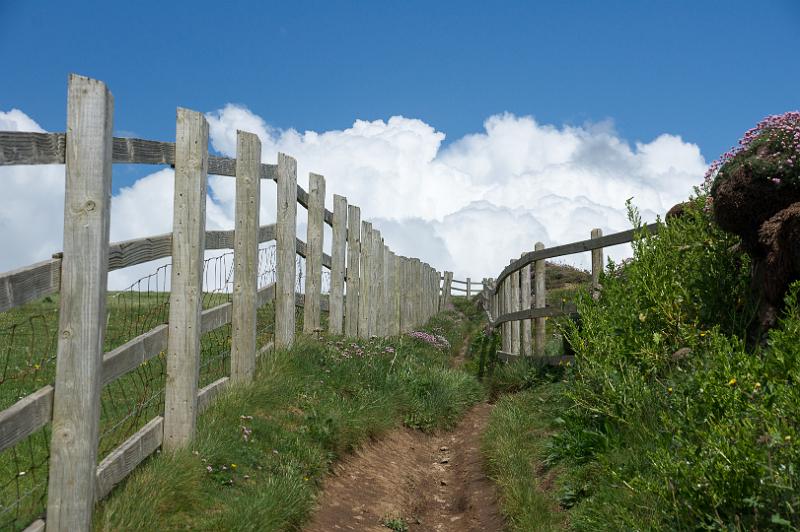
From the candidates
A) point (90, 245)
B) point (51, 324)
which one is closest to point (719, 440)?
point (90, 245)

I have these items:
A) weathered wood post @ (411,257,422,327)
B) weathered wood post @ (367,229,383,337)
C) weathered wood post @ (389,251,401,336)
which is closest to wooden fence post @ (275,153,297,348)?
weathered wood post @ (367,229,383,337)

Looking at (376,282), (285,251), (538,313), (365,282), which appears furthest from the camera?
(376,282)

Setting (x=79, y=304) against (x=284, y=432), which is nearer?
(x=79, y=304)

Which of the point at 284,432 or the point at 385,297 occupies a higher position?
the point at 385,297

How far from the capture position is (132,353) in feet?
17.0

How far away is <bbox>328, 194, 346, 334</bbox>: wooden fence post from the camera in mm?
11135

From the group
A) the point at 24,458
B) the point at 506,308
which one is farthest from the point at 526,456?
the point at 506,308

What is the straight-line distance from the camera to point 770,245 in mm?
6016

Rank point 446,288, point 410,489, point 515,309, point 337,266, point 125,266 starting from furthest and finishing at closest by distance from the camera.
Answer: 1. point 446,288
2. point 515,309
3. point 337,266
4. point 410,489
5. point 125,266

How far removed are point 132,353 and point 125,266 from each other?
563 mm

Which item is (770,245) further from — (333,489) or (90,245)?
(90,245)

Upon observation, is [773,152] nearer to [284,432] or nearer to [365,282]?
[284,432]

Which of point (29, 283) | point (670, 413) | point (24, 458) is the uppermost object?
point (29, 283)

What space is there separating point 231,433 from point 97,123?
271 centimetres
